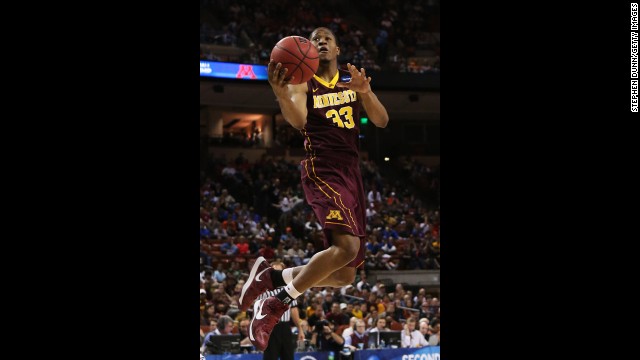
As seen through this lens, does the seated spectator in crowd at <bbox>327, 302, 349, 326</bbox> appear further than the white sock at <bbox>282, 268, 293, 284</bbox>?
Yes

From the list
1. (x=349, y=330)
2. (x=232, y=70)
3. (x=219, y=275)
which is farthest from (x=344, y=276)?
(x=232, y=70)

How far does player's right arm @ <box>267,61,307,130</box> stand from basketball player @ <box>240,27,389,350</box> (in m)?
0.01

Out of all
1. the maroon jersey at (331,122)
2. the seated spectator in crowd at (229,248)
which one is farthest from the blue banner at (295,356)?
the seated spectator in crowd at (229,248)

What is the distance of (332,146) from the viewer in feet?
22.6

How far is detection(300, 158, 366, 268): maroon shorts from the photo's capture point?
659 cm

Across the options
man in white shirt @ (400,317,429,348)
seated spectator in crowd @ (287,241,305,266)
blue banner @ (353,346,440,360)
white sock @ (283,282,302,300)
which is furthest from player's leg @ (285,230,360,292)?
seated spectator in crowd @ (287,241,305,266)

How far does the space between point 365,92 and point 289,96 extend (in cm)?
74

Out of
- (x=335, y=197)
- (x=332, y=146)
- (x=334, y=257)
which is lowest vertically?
(x=334, y=257)

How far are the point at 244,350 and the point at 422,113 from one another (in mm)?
19782

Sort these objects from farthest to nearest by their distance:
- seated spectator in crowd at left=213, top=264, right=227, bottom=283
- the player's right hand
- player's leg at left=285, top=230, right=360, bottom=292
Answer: seated spectator in crowd at left=213, top=264, right=227, bottom=283 → player's leg at left=285, top=230, right=360, bottom=292 → the player's right hand

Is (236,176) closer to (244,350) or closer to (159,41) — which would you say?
(244,350)

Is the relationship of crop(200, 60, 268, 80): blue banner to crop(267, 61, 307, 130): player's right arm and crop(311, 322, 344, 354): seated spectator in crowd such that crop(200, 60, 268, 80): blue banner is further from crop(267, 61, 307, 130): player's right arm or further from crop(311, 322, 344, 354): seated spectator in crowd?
crop(267, 61, 307, 130): player's right arm

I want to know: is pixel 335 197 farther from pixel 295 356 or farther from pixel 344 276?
pixel 295 356

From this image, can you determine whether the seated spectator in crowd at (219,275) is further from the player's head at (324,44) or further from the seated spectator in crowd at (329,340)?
the player's head at (324,44)
